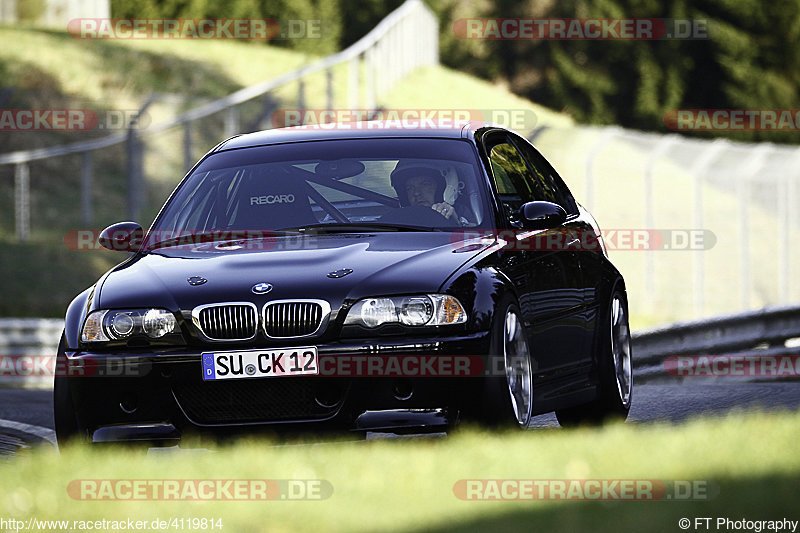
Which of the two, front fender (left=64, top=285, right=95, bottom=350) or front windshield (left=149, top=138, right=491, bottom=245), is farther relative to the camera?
front windshield (left=149, top=138, right=491, bottom=245)

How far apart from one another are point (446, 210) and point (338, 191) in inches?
24.7

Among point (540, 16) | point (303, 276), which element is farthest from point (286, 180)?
point (540, 16)

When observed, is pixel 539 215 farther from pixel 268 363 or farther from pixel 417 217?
pixel 268 363

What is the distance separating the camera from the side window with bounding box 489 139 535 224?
9.10m

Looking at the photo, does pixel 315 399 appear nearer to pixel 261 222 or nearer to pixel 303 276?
pixel 303 276

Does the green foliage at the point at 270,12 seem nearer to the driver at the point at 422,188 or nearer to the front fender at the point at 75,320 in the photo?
the driver at the point at 422,188

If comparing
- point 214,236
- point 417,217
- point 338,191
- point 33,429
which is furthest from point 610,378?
point 33,429

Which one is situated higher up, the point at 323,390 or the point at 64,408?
the point at 323,390

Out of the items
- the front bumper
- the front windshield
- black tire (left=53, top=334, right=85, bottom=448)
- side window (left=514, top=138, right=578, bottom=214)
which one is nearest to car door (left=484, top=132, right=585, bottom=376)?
side window (left=514, top=138, right=578, bottom=214)

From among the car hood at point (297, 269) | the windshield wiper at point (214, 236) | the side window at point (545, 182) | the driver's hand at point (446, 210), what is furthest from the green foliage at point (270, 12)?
the car hood at point (297, 269)

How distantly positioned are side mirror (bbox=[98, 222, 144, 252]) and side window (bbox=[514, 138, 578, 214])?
2334mm

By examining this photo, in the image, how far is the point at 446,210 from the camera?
28.7ft

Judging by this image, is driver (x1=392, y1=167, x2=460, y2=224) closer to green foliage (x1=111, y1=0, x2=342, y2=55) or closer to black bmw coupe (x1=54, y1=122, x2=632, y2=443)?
black bmw coupe (x1=54, y1=122, x2=632, y2=443)

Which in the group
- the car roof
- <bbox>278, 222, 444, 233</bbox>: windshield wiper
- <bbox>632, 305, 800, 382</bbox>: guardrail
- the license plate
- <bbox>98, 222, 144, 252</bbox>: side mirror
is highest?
the car roof
